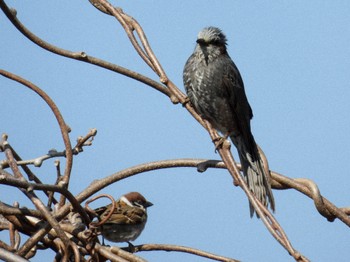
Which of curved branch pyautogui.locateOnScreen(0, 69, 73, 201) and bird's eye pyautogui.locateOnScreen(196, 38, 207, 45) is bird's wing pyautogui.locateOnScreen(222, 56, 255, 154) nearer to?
bird's eye pyautogui.locateOnScreen(196, 38, 207, 45)

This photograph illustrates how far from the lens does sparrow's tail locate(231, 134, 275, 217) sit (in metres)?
3.74

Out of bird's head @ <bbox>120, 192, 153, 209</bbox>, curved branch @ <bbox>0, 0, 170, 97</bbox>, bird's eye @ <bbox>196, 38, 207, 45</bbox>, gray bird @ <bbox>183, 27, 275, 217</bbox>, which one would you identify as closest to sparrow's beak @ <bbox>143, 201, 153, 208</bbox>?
bird's head @ <bbox>120, 192, 153, 209</bbox>

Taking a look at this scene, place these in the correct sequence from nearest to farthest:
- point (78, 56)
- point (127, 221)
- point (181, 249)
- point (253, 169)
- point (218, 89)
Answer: point (181, 249), point (78, 56), point (253, 169), point (127, 221), point (218, 89)

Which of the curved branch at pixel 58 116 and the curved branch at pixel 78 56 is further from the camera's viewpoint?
the curved branch at pixel 78 56

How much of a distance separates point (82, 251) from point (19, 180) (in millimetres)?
409

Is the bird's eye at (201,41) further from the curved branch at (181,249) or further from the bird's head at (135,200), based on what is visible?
the curved branch at (181,249)

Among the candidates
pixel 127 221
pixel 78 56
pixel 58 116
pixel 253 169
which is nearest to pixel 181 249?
pixel 58 116

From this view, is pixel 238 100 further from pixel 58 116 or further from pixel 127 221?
pixel 58 116

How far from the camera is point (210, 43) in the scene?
17.1 feet

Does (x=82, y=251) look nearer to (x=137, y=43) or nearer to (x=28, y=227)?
(x=28, y=227)

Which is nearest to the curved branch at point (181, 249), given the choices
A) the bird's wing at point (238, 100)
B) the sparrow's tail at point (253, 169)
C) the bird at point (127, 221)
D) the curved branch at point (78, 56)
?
the curved branch at point (78, 56)

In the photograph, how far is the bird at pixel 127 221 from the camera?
4863mm

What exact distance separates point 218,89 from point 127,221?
47.8 inches

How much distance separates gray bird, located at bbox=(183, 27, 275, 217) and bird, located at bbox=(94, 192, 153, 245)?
0.86 m
